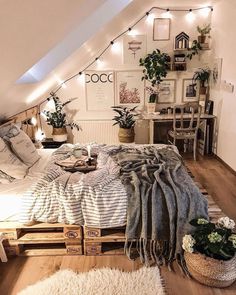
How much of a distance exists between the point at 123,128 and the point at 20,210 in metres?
2.91

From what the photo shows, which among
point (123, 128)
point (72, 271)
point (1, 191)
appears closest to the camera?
point (72, 271)

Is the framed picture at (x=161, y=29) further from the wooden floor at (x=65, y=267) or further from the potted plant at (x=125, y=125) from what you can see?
the wooden floor at (x=65, y=267)

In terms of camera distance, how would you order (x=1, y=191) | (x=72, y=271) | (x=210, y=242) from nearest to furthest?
(x=210, y=242)
(x=72, y=271)
(x=1, y=191)

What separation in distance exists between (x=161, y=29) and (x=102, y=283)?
4.23m

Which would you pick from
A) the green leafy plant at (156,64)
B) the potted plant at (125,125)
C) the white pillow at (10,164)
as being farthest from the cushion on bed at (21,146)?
the green leafy plant at (156,64)

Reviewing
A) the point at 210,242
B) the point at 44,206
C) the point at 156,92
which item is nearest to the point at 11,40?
the point at 44,206

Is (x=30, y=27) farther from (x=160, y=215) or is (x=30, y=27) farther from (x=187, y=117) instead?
(x=187, y=117)

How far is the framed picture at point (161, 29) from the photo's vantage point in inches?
184

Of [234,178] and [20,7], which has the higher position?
[20,7]

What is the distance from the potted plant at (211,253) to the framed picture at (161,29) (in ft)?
12.3

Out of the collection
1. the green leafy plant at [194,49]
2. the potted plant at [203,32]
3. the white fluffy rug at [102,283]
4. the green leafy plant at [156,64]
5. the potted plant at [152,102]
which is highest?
the potted plant at [203,32]

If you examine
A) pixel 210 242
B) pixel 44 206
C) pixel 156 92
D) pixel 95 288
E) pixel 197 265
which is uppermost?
pixel 156 92

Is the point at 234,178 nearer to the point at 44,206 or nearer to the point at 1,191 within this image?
the point at 44,206

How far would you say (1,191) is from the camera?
2.24 metres
